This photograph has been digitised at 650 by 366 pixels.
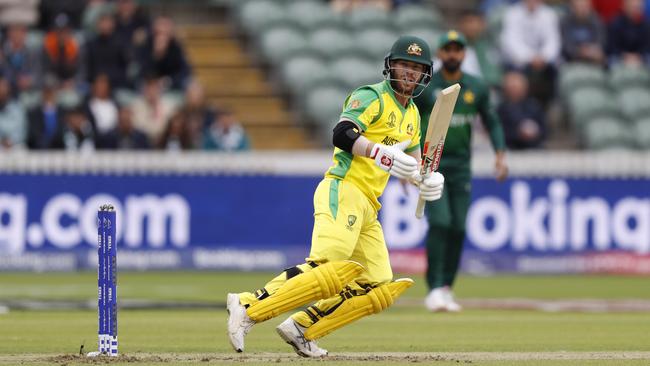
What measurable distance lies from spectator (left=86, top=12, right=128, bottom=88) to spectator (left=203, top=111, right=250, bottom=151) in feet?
5.47

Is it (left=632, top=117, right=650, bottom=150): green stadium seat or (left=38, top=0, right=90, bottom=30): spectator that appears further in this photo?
(left=632, top=117, right=650, bottom=150): green stadium seat

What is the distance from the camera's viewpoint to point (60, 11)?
2120 centimetres

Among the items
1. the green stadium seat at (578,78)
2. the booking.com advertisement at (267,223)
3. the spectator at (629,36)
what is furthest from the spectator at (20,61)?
the spectator at (629,36)

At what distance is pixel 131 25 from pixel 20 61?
170cm

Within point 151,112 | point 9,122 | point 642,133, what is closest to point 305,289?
point 9,122

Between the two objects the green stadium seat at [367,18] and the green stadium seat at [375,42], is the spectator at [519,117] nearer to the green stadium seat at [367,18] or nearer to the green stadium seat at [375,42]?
the green stadium seat at [375,42]

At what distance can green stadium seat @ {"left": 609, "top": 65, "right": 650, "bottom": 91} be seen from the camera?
23.0m

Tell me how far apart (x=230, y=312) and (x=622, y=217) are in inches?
460

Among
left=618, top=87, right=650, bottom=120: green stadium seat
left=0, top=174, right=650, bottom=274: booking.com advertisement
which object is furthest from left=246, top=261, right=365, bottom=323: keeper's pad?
left=618, top=87, right=650, bottom=120: green stadium seat

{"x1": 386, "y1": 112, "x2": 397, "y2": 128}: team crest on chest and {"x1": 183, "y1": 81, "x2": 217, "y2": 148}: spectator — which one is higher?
{"x1": 386, "y1": 112, "x2": 397, "y2": 128}: team crest on chest

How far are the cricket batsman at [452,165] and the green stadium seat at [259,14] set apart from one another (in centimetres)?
964

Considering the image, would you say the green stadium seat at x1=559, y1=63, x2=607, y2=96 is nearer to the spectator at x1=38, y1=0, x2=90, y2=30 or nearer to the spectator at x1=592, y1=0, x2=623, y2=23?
the spectator at x1=592, y1=0, x2=623, y2=23

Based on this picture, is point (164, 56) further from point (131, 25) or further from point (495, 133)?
point (495, 133)

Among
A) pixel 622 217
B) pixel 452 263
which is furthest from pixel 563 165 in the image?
pixel 452 263
